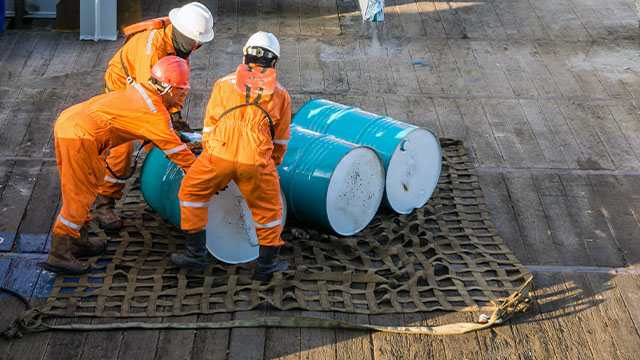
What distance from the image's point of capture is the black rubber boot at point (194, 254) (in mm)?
4660

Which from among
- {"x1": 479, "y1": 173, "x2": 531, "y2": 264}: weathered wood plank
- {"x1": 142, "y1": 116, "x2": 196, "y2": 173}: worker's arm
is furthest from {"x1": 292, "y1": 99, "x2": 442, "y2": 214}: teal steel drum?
{"x1": 142, "y1": 116, "x2": 196, "y2": 173}: worker's arm

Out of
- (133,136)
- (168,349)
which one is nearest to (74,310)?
(168,349)

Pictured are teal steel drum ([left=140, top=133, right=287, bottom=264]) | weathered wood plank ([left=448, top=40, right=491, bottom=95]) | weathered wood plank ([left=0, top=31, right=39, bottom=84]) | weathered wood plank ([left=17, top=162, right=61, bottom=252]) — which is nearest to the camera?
teal steel drum ([left=140, top=133, right=287, bottom=264])

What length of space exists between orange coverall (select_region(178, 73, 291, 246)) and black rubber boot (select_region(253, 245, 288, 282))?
7 cm

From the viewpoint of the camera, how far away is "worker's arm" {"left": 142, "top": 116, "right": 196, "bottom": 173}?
4484 mm

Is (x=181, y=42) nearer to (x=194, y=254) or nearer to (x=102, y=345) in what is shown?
(x=194, y=254)

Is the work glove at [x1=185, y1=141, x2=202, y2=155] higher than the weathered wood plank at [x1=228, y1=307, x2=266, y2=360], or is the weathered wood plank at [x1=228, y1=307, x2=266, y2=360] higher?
the work glove at [x1=185, y1=141, x2=202, y2=155]

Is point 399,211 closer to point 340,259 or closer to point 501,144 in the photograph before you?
point 340,259

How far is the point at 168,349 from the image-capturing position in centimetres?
415

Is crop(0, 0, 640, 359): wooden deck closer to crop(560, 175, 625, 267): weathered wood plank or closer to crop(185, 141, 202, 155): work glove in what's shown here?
crop(560, 175, 625, 267): weathered wood plank

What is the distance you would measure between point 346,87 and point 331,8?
8.49 ft

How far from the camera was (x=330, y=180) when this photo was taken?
16.1ft

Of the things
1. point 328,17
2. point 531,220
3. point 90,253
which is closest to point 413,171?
point 531,220

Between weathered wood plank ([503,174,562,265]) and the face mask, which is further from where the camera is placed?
weathered wood plank ([503,174,562,265])
